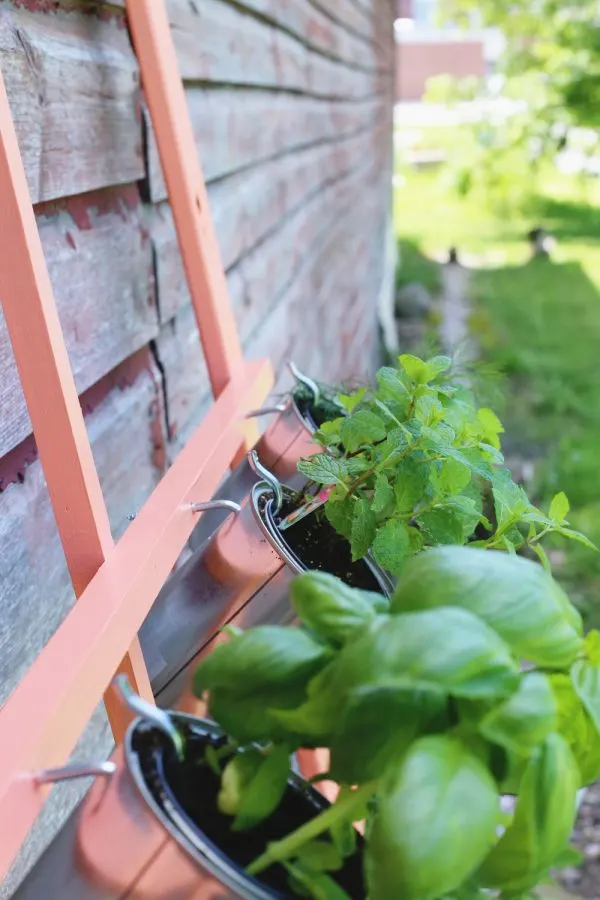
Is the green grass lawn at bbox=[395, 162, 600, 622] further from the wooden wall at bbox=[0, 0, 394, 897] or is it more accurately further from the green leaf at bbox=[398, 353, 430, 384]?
the wooden wall at bbox=[0, 0, 394, 897]

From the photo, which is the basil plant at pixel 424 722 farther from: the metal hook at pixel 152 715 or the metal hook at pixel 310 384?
the metal hook at pixel 310 384

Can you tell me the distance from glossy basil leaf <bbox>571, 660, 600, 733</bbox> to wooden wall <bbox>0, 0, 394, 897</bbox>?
516mm

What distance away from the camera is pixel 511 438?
438 cm

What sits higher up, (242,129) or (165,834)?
(242,129)

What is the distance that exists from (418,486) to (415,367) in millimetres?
106

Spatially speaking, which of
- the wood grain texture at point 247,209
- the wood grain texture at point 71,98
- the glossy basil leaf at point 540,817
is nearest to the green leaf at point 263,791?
the glossy basil leaf at point 540,817

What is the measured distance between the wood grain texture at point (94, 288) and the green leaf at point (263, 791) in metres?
0.44

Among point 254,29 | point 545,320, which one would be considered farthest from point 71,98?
point 545,320

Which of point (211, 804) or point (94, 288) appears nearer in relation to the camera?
point (211, 804)

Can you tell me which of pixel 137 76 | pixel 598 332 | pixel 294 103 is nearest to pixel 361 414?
pixel 137 76

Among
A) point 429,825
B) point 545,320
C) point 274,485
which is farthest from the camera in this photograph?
point 545,320

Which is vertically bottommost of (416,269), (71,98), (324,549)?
(416,269)

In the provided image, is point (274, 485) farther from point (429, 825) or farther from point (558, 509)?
point (429, 825)

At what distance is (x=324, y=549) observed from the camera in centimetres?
69
